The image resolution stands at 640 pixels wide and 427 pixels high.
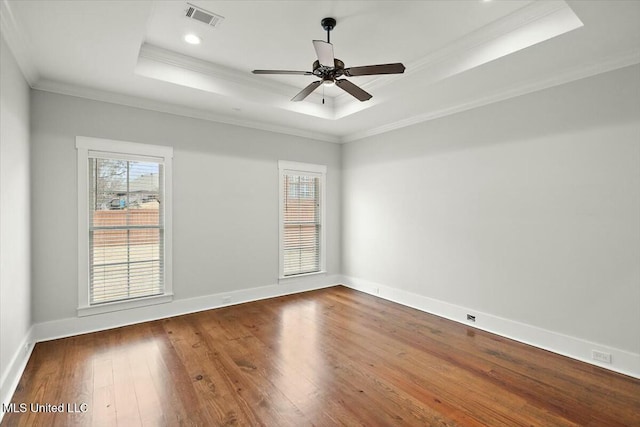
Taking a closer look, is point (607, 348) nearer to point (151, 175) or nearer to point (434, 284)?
point (434, 284)

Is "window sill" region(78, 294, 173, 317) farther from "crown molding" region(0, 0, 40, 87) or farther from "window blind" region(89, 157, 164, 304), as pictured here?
"crown molding" region(0, 0, 40, 87)

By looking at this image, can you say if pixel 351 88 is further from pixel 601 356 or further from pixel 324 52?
pixel 601 356

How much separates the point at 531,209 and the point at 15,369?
5.19 meters

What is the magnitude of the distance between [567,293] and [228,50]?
443cm

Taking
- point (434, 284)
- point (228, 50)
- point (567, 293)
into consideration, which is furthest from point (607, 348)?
point (228, 50)

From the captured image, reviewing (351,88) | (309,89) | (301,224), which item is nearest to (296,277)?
(301,224)

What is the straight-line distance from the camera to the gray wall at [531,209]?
2951mm

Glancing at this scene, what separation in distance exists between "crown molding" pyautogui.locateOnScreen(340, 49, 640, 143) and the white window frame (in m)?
3.59

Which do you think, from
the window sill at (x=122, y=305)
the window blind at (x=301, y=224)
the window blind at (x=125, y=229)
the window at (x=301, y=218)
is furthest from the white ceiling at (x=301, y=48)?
the window sill at (x=122, y=305)

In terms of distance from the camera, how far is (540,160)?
346 cm

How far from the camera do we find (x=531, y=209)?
3.53m

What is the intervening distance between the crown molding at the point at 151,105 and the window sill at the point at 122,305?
2491 millimetres

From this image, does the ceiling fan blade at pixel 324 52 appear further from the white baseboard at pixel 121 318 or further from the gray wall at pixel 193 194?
the white baseboard at pixel 121 318

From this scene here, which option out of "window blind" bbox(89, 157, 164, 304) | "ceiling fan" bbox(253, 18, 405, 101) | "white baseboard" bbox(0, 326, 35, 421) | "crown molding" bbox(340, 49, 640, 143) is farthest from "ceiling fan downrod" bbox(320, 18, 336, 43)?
"white baseboard" bbox(0, 326, 35, 421)
